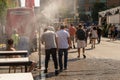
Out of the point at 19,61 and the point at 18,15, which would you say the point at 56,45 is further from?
the point at 18,15

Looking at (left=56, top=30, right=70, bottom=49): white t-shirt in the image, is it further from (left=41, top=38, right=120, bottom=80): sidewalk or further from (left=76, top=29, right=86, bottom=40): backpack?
(left=76, top=29, right=86, bottom=40): backpack

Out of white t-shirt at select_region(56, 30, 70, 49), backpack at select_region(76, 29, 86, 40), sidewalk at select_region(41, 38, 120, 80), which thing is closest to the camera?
sidewalk at select_region(41, 38, 120, 80)

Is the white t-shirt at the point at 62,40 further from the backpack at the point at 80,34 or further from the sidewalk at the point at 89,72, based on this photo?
the backpack at the point at 80,34

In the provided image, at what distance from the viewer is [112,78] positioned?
565 inches

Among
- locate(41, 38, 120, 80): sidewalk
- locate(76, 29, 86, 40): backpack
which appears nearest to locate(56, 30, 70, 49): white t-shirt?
locate(41, 38, 120, 80): sidewalk

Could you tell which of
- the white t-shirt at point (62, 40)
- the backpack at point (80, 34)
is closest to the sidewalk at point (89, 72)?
the white t-shirt at point (62, 40)

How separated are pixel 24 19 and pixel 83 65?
439 inches

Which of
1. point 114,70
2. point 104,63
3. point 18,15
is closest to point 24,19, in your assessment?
point 18,15

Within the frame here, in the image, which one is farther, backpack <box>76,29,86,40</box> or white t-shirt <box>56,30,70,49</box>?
backpack <box>76,29,86,40</box>

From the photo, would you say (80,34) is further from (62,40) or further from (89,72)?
(89,72)

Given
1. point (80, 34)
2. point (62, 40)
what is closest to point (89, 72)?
point (62, 40)

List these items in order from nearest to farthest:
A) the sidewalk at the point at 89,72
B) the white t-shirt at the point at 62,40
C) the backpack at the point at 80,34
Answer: the sidewalk at the point at 89,72
the white t-shirt at the point at 62,40
the backpack at the point at 80,34

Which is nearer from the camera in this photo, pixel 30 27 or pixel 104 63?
pixel 104 63

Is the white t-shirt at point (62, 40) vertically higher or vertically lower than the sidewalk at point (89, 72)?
higher
